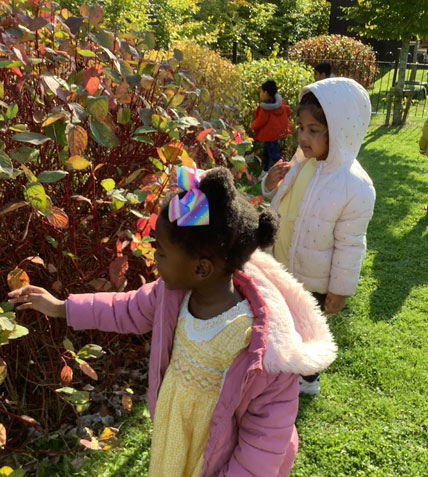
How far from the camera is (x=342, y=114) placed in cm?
224

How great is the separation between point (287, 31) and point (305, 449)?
16.8m

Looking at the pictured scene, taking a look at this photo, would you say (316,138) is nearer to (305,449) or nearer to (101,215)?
(101,215)

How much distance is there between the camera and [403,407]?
2861mm

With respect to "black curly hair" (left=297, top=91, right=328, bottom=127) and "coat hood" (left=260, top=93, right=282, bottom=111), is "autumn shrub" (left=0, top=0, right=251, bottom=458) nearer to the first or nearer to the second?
"black curly hair" (left=297, top=91, right=328, bottom=127)

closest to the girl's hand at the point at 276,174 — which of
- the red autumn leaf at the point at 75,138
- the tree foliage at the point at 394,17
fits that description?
the red autumn leaf at the point at 75,138

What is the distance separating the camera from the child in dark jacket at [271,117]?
253 inches

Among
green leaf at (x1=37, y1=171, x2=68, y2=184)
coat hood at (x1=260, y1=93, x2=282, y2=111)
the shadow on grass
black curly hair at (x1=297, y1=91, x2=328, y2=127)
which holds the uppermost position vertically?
black curly hair at (x1=297, y1=91, x2=328, y2=127)

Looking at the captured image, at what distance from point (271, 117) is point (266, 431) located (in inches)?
219

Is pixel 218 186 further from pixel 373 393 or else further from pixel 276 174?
pixel 373 393

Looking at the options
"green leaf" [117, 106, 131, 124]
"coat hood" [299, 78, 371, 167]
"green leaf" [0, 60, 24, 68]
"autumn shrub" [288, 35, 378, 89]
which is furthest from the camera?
"autumn shrub" [288, 35, 378, 89]

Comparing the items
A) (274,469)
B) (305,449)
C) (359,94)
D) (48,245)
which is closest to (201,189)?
(274,469)

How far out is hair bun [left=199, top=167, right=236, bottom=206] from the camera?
1.30 m

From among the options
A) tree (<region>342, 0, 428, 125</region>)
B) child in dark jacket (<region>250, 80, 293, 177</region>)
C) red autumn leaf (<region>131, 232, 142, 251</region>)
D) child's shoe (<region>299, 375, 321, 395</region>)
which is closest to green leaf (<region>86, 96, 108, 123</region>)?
red autumn leaf (<region>131, 232, 142, 251</region>)

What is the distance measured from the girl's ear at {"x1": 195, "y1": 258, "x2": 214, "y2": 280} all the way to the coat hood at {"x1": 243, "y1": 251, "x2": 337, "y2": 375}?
17 cm
